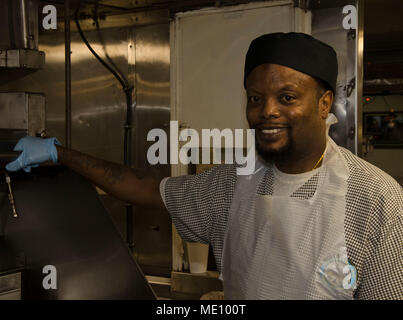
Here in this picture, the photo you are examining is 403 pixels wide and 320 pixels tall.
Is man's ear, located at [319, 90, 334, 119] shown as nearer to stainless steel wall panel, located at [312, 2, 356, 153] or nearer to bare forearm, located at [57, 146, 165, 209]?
bare forearm, located at [57, 146, 165, 209]

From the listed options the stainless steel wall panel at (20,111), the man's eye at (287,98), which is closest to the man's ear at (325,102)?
the man's eye at (287,98)

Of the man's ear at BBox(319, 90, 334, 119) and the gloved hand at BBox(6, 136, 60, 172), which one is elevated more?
the man's ear at BBox(319, 90, 334, 119)

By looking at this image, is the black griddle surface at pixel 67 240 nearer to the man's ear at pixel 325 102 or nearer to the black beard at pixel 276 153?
the black beard at pixel 276 153

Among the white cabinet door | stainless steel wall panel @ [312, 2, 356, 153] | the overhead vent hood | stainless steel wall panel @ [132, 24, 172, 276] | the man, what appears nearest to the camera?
the man

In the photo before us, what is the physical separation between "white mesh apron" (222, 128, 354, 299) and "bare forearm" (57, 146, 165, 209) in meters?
0.28

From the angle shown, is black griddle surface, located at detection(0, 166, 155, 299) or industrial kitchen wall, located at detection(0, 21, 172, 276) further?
industrial kitchen wall, located at detection(0, 21, 172, 276)

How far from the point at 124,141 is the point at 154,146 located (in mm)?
179

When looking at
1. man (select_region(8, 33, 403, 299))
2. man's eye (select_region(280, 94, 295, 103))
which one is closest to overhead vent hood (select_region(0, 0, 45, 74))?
man (select_region(8, 33, 403, 299))

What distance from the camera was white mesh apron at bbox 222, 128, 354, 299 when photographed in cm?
112

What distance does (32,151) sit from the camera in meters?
1.41

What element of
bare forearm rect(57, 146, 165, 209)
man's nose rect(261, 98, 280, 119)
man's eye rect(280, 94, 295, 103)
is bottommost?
bare forearm rect(57, 146, 165, 209)

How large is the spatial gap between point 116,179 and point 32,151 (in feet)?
0.88

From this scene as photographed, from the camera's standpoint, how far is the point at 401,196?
1131mm

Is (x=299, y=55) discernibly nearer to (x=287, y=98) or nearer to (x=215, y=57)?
(x=287, y=98)
